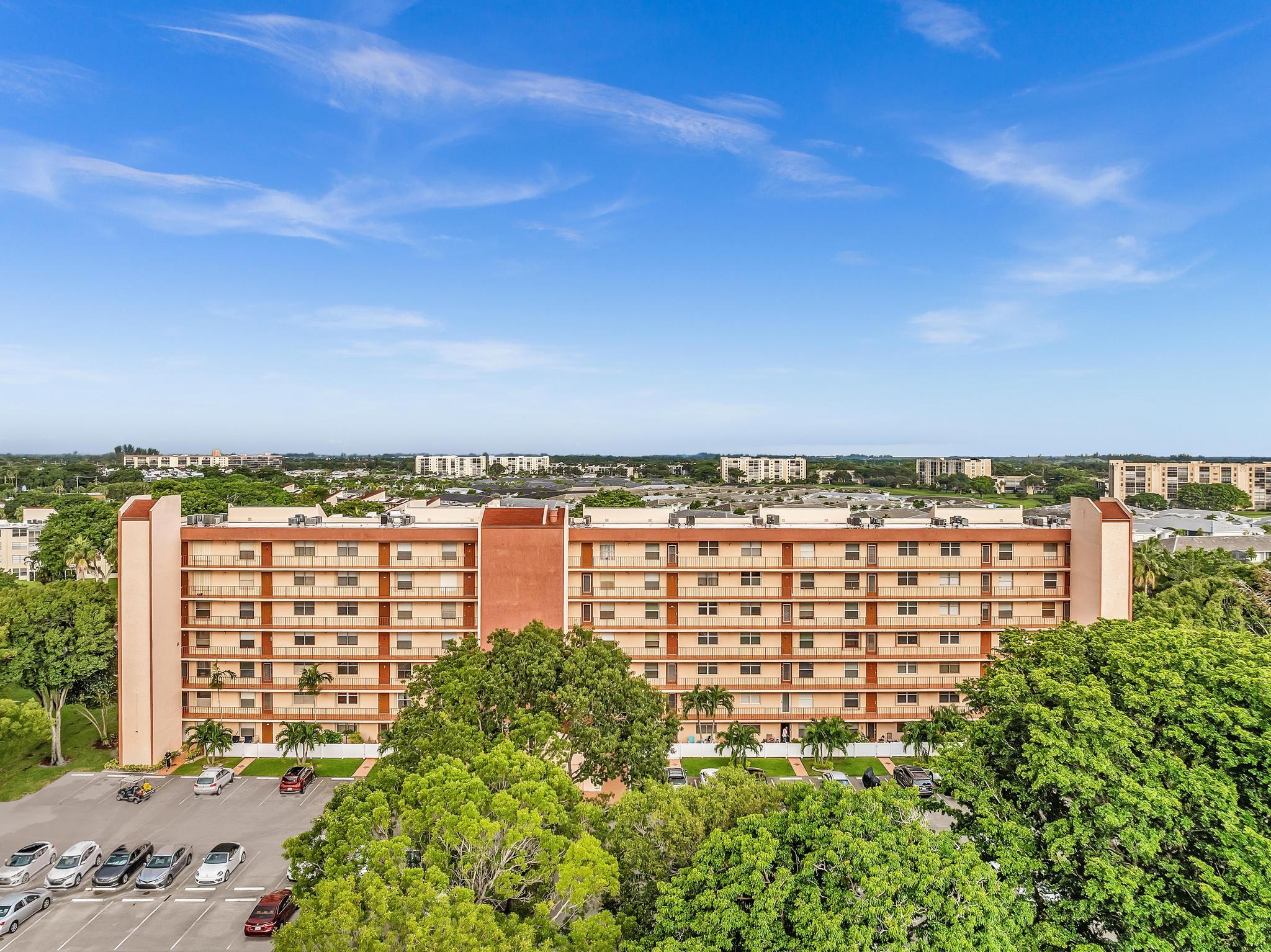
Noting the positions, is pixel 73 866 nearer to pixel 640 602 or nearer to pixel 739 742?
pixel 640 602

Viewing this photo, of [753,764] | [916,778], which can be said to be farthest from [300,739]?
[916,778]

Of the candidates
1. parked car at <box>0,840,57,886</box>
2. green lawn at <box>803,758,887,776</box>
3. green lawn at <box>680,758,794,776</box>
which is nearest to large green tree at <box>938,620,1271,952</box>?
green lawn at <box>680,758,794,776</box>

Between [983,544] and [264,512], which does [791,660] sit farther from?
[264,512]

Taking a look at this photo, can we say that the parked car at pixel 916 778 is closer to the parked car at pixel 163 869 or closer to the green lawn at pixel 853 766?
the green lawn at pixel 853 766

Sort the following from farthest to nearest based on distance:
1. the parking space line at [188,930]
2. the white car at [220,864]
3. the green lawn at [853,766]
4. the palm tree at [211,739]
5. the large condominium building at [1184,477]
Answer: the large condominium building at [1184,477]
the green lawn at [853,766]
the palm tree at [211,739]
the white car at [220,864]
the parking space line at [188,930]

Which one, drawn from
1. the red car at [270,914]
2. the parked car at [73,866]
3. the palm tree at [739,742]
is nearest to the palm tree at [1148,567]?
the palm tree at [739,742]

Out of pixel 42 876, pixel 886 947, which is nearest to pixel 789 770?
pixel 886 947
